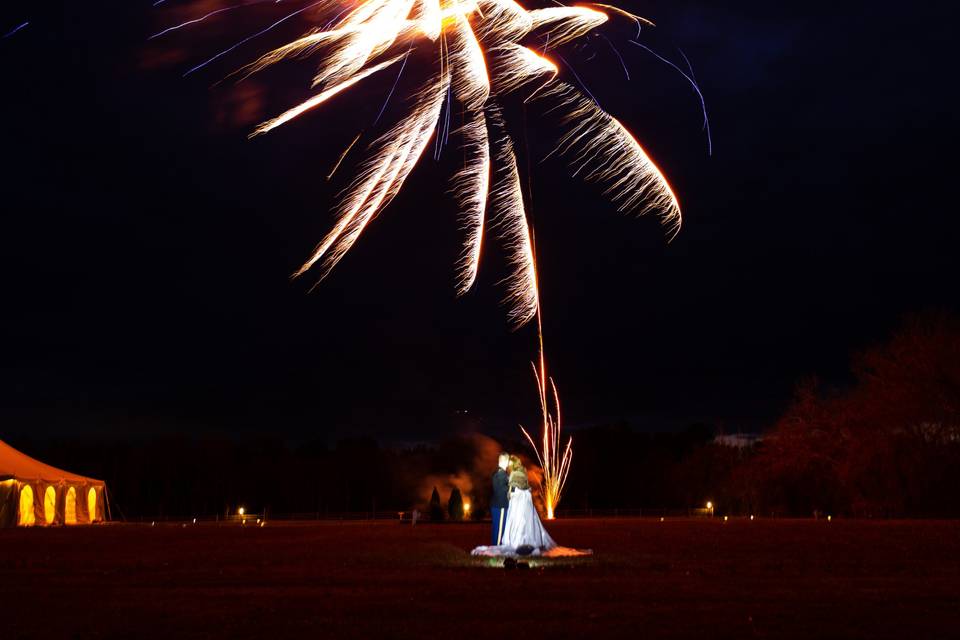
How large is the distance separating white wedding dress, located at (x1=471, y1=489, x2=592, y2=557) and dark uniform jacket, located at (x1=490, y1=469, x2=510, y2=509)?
0.83 m

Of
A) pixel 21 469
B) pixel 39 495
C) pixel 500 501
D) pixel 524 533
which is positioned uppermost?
pixel 21 469

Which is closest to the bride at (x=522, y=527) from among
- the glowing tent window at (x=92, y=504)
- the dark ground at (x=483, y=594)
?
the dark ground at (x=483, y=594)

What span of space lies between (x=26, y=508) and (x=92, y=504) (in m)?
6.37

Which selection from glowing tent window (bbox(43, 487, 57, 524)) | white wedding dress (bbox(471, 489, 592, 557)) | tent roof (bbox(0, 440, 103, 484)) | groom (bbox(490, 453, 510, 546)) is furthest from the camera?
glowing tent window (bbox(43, 487, 57, 524))

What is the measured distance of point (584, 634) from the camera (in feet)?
24.0

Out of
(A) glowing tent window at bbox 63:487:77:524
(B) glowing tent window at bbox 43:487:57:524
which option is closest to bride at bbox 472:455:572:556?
(B) glowing tent window at bbox 43:487:57:524

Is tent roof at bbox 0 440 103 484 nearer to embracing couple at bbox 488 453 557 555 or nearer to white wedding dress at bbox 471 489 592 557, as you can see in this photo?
embracing couple at bbox 488 453 557 555

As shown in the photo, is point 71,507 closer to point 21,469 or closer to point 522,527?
point 21,469

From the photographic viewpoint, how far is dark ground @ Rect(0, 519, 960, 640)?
301 inches

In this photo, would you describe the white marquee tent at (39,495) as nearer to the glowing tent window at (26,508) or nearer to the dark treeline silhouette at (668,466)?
the glowing tent window at (26,508)

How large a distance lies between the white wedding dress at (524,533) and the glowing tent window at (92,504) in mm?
29127

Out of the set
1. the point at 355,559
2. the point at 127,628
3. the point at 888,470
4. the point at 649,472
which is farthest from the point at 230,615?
the point at 649,472

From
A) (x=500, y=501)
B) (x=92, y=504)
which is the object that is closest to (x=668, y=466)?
(x=92, y=504)

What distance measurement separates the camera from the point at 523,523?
1564 cm
